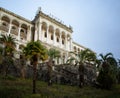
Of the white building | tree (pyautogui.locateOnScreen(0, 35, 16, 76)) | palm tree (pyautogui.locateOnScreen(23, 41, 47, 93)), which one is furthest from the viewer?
the white building

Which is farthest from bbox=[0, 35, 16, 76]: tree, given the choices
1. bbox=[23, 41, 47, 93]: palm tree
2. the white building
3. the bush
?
the bush

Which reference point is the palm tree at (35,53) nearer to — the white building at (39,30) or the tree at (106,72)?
the tree at (106,72)

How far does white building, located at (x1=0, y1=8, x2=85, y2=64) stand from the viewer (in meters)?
50.9

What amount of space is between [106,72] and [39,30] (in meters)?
23.5

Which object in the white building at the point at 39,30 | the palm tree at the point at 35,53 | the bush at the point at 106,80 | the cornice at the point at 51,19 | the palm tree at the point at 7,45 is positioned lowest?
the bush at the point at 106,80

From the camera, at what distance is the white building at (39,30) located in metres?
50.9

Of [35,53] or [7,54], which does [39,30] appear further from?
[35,53]

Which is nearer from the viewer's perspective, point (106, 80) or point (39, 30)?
point (106, 80)

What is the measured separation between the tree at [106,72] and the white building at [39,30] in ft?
53.8

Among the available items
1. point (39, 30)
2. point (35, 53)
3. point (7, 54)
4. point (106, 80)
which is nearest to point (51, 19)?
point (39, 30)

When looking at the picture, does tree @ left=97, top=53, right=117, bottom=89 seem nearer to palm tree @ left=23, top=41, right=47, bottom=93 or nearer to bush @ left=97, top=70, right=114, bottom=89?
bush @ left=97, top=70, right=114, bottom=89

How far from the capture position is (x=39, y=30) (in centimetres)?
5375

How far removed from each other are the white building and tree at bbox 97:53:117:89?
16392mm

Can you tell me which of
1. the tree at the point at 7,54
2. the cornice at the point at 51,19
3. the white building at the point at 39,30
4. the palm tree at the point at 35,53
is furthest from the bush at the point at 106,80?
the cornice at the point at 51,19
